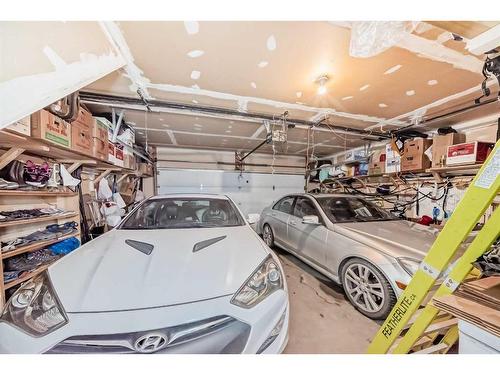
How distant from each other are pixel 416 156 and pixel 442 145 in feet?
1.18

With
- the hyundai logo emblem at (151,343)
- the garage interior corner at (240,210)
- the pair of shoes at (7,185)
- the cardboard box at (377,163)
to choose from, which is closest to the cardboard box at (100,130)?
the garage interior corner at (240,210)

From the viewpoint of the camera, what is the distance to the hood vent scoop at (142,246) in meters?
1.43

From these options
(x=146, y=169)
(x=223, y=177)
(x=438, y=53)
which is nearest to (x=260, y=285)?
(x=438, y=53)

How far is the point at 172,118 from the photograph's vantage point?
10.7ft

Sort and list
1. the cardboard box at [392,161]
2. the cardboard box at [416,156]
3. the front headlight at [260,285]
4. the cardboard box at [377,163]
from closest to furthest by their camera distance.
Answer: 1. the front headlight at [260,285]
2. the cardboard box at [416,156]
3. the cardboard box at [392,161]
4. the cardboard box at [377,163]

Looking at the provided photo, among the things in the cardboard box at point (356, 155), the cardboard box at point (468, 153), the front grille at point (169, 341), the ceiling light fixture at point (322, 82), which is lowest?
the front grille at point (169, 341)

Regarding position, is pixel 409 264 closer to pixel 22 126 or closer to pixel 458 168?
pixel 458 168

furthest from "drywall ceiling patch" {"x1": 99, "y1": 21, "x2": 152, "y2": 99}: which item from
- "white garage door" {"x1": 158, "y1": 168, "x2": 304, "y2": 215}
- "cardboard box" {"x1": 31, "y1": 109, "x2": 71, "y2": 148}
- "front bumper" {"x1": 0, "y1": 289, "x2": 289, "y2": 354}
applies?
"white garage door" {"x1": 158, "y1": 168, "x2": 304, "y2": 215}

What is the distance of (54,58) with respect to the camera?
1.32 m

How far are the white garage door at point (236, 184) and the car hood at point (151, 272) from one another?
12.7ft

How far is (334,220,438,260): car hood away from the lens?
5.82 feet

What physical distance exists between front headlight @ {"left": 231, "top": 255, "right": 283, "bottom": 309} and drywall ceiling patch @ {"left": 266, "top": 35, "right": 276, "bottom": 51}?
1697mm

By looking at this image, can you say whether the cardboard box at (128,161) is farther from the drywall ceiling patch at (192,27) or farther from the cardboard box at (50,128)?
the drywall ceiling patch at (192,27)

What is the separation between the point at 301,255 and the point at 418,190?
2892mm
